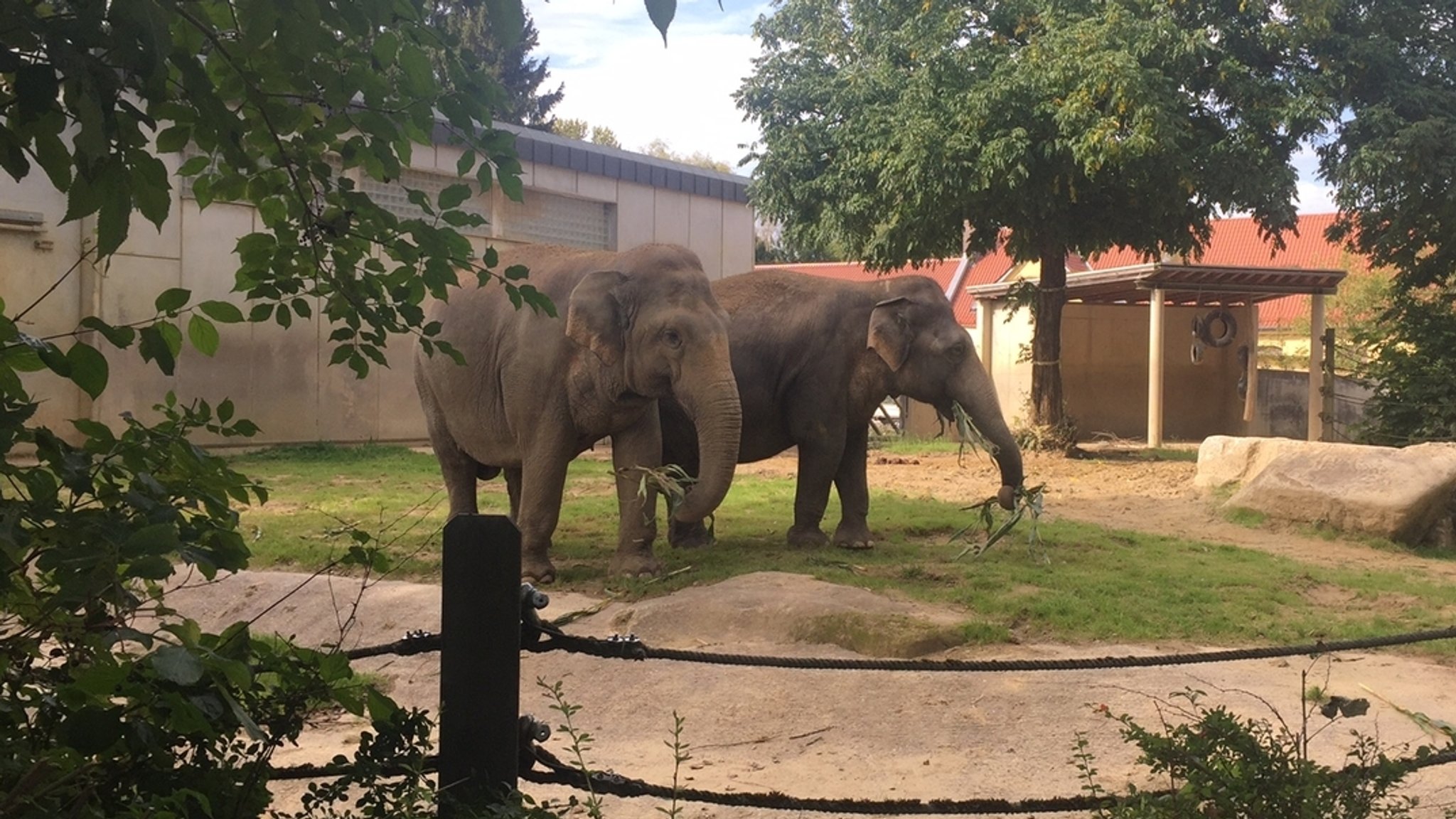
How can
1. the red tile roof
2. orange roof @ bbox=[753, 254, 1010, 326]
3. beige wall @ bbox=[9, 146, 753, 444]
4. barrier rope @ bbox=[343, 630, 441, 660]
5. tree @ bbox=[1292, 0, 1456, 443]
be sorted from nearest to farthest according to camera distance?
barrier rope @ bbox=[343, 630, 441, 660] < beige wall @ bbox=[9, 146, 753, 444] < tree @ bbox=[1292, 0, 1456, 443] < the red tile roof < orange roof @ bbox=[753, 254, 1010, 326]

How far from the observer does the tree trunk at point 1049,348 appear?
57.2ft

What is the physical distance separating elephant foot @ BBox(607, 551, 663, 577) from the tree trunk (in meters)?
10.9

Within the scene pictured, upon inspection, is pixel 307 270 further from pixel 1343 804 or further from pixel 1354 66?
pixel 1354 66

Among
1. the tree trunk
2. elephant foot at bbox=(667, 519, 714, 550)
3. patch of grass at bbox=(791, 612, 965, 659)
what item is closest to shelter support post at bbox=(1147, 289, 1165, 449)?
the tree trunk

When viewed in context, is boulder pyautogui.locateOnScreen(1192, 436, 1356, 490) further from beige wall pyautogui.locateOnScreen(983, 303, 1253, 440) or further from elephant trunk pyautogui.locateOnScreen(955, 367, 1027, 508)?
beige wall pyautogui.locateOnScreen(983, 303, 1253, 440)

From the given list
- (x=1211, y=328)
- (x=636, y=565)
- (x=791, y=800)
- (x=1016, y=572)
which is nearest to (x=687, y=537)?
(x=636, y=565)

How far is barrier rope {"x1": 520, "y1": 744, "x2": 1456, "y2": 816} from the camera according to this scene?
8.92 feet

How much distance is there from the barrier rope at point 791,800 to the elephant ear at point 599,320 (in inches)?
184

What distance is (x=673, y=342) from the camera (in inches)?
289

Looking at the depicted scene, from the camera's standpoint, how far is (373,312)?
2.63 m

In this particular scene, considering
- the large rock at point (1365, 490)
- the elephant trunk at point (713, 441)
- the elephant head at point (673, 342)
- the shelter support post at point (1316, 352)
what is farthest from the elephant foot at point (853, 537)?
the shelter support post at point (1316, 352)

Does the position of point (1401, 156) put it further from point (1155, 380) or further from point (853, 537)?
point (853, 537)

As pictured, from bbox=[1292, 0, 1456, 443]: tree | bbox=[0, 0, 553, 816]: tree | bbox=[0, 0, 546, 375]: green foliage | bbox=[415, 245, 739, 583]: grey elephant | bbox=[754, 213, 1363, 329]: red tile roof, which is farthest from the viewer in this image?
bbox=[754, 213, 1363, 329]: red tile roof

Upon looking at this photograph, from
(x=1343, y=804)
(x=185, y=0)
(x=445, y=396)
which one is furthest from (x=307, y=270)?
(x=445, y=396)
